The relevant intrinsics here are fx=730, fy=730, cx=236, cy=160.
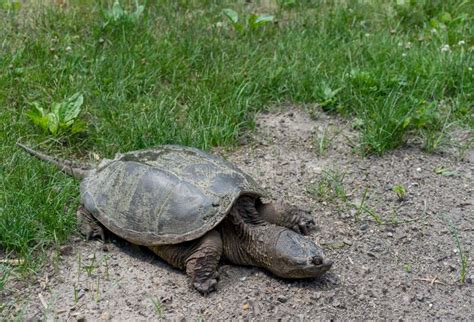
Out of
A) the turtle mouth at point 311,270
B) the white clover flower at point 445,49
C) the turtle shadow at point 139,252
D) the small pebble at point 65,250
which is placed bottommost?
the turtle shadow at point 139,252

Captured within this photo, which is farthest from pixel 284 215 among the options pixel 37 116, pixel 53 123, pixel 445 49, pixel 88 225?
pixel 445 49

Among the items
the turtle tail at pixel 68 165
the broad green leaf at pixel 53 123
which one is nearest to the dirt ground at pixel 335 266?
the turtle tail at pixel 68 165

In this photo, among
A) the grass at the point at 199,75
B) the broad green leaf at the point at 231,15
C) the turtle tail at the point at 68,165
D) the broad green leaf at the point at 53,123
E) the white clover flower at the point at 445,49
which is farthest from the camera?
the broad green leaf at the point at 231,15

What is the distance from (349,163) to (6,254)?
7.41 feet

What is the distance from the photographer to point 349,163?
4.87m

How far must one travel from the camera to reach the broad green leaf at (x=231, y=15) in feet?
20.7

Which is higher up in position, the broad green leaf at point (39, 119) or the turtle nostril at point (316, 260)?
the turtle nostril at point (316, 260)

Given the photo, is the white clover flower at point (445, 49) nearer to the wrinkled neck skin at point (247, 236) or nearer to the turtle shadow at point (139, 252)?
the wrinkled neck skin at point (247, 236)

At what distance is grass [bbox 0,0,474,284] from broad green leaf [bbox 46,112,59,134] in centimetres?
6

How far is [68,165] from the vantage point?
178 inches

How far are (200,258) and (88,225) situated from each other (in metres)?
0.76

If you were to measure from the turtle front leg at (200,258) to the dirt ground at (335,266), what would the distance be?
6 cm

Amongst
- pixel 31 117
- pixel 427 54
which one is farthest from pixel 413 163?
pixel 31 117

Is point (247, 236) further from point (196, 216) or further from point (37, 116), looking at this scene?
point (37, 116)
